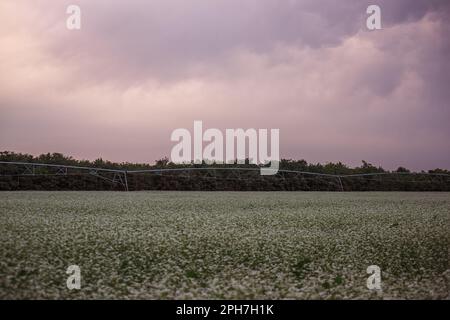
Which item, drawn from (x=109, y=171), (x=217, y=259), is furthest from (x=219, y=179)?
(x=217, y=259)

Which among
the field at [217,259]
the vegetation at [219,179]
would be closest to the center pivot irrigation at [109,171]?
the vegetation at [219,179]

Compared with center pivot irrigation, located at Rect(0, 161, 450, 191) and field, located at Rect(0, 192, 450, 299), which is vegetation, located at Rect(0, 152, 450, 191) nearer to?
center pivot irrigation, located at Rect(0, 161, 450, 191)

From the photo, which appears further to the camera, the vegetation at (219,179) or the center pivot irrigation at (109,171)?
the center pivot irrigation at (109,171)

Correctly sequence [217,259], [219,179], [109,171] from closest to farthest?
[217,259] → [109,171] → [219,179]

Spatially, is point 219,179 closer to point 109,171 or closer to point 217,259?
point 109,171

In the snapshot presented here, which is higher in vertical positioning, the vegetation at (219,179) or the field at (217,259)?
the vegetation at (219,179)

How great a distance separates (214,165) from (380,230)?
37662mm

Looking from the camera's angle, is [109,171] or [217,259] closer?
[217,259]

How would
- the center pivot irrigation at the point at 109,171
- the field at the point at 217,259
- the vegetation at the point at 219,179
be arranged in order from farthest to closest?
the center pivot irrigation at the point at 109,171
the vegetation at the point at 219,179
the field at the point at 217,259

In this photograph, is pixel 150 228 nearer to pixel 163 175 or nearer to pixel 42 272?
pixel 42 272

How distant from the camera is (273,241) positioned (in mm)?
10289

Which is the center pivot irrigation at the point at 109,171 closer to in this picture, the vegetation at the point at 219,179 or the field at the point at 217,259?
the vegetation at the point at 219,179

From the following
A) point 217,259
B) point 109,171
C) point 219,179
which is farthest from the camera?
point 219,179
